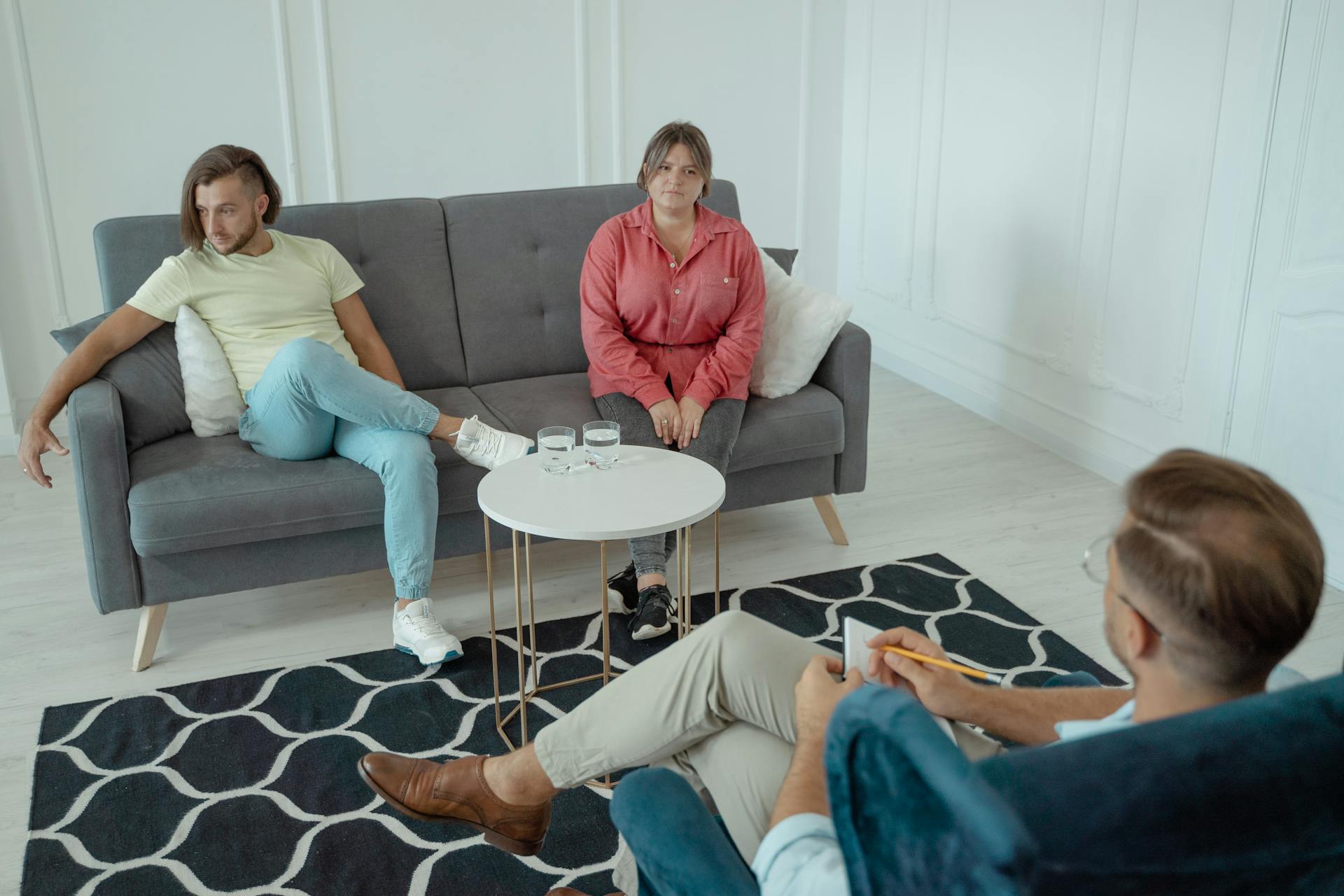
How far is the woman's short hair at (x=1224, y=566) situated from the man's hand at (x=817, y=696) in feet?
1.38

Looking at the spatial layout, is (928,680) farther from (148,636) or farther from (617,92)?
(617,92)

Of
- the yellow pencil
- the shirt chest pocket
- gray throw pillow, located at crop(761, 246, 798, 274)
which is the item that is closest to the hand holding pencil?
the yellow pencil

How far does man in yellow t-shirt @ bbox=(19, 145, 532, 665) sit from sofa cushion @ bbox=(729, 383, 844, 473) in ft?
1.93

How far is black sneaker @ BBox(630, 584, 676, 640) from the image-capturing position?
2.60 m

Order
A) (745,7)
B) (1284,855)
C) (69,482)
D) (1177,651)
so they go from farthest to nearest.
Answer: (745,7) → (69,482) → (1177,651) → (1284,855)

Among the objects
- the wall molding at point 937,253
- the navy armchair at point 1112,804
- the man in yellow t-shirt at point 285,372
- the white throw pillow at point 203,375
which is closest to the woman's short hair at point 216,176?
the man in yellow t-shirt at point 285,372

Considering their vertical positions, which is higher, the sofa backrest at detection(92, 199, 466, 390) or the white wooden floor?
the sofa backrest at detection(92, 199, 466, 390)

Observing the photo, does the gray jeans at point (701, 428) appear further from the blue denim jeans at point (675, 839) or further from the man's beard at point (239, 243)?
the blue denim jeans at point (675, 839)

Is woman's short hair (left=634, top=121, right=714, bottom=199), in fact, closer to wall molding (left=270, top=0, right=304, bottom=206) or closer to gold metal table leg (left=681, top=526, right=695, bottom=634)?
gold metal table leg (left=681, top=526, right=695, bottom=634)

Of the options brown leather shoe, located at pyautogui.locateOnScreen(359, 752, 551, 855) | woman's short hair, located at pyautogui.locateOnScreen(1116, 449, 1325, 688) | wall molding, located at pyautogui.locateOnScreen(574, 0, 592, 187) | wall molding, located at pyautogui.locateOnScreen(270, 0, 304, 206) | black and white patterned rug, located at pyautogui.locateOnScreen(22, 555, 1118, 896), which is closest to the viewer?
woman's short hair, located at pyautogui.locateOnScreen(1116, 449, 1325, 688)

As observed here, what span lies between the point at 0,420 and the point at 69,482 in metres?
0.45

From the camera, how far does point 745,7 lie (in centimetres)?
452

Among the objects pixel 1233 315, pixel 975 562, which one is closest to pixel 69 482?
pixel 975 562

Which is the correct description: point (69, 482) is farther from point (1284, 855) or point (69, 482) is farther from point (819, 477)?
point (1284, 855)
